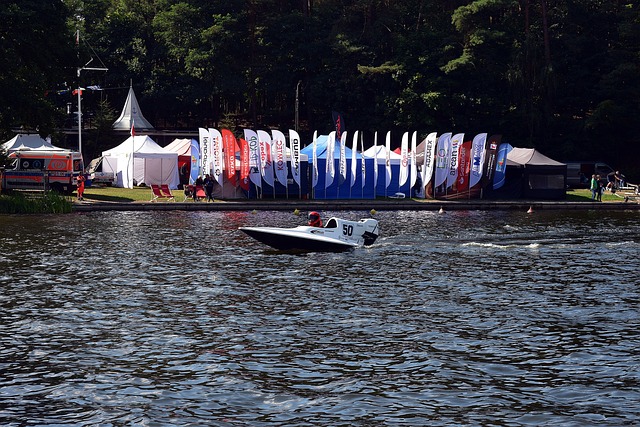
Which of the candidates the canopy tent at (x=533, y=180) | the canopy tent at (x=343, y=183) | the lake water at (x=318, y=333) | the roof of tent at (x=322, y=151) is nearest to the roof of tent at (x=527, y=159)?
the canopy tent at (x=533, y=180)

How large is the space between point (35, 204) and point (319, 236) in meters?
22.8

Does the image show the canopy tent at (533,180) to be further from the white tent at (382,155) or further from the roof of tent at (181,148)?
the roof of tent at (181,148)

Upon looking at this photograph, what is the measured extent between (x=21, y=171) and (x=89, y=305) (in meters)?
37.7

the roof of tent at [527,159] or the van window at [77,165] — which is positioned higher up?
the roof of tent at [527,159]

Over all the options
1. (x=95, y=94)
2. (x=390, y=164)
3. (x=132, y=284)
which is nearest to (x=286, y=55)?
(x=95, y=94)

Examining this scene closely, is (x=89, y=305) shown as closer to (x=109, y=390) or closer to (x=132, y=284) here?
(x=132, y=284)

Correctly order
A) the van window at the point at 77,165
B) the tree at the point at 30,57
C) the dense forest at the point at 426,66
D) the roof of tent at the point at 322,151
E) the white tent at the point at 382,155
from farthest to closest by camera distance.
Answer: the dense forest at the point at 426,66, the white tent at the point at 382,155, the roof of tent at the point at 322,151, the van window at the point at 77,165, the tree at the point at 30,57

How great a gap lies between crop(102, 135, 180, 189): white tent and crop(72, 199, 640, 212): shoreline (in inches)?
474

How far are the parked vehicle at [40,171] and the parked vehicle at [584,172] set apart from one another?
134 ft

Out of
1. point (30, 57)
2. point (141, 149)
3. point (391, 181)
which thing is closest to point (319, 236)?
point (391, 181)

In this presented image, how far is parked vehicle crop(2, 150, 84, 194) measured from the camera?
199 feet

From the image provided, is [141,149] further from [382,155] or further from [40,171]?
[382,155]

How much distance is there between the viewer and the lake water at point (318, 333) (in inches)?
654

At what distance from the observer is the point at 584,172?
3248 inches
